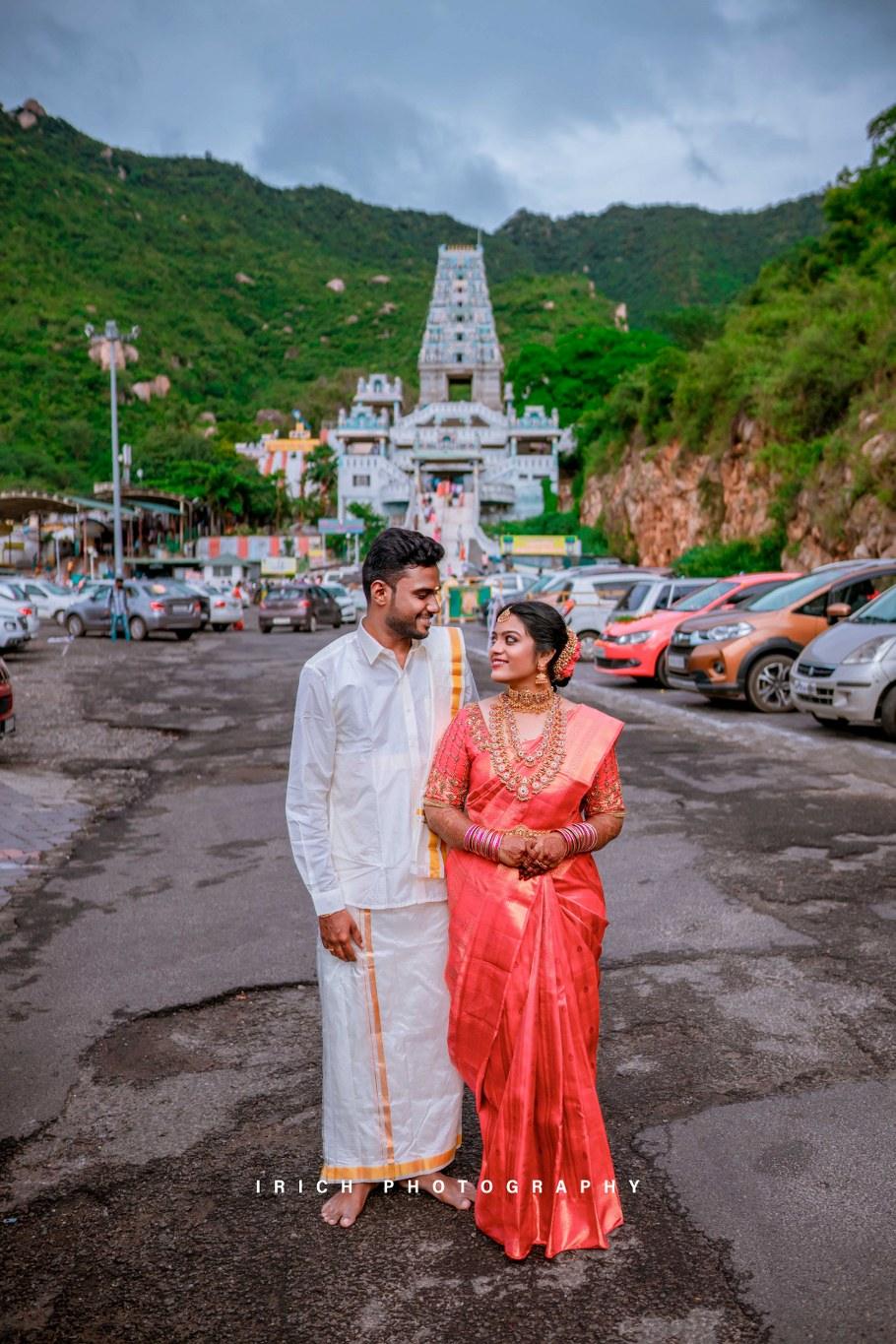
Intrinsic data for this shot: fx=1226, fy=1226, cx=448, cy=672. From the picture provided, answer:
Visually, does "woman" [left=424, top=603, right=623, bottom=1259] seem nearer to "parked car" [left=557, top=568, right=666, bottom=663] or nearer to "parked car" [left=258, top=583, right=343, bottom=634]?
"parked car" [left=557, top=568, right=666, bottom=663]

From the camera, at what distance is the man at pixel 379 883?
3129 mm

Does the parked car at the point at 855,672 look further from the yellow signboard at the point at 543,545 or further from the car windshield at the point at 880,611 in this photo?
the yellow signboard at the point at 543,545

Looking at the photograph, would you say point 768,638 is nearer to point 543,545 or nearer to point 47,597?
point 47,597

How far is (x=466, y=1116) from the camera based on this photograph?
147 inches

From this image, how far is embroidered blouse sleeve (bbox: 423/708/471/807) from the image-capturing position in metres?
→ 3.06

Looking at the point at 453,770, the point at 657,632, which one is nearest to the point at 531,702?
the point at 453,770

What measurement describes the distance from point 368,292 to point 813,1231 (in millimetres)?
155368

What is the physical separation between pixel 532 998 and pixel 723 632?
11.7 meters

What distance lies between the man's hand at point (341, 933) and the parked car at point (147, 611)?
26449 millimetres

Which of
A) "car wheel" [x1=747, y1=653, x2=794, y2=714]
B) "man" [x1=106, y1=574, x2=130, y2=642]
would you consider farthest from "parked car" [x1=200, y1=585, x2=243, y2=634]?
"car wheel" [x1=747, y1=653, x2=794, y2=714]

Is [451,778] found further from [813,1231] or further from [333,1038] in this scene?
[813,1231]

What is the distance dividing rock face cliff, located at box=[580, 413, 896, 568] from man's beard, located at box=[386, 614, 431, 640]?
883 inches

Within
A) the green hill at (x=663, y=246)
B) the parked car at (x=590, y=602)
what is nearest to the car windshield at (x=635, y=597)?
the parked car at (x=590, y=602)

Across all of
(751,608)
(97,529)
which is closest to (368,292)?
(97,529)
